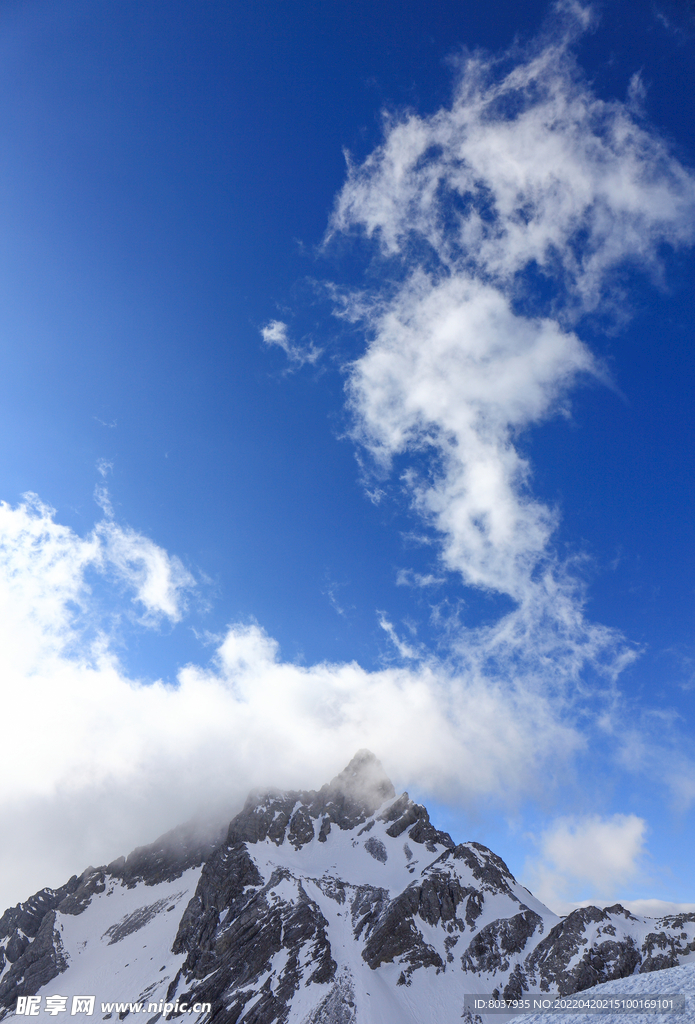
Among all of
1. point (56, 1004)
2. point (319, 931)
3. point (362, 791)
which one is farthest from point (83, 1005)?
point (362, 791)

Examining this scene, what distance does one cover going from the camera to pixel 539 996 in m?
85.2

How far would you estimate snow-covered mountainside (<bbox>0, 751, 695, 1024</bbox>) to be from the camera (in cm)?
9062

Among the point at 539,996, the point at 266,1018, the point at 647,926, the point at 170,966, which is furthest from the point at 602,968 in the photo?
the point at 170,966

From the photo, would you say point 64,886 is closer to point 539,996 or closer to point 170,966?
point 170,966

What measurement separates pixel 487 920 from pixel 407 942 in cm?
2117

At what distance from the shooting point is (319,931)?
108938mm

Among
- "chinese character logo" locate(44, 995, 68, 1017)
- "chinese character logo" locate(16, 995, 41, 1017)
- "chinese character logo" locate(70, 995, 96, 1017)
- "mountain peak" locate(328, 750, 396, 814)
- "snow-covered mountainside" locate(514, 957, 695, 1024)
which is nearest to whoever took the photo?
"snow-covered mountainside" locate(514, 957, 695, 1024)

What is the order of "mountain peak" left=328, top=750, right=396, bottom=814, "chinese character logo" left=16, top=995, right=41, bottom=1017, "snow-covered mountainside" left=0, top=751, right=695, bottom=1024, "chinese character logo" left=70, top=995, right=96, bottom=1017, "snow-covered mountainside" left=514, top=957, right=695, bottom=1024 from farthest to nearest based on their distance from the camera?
1. "mountain peak" left=328, top=750, right=396, bottom=814
2. "chinese character logo" left=16, top=995, right=41, bottom=1017
3. "chinese character logo" left=70, top=995, right=96, bottom=1017
4. "snow-covered mountainside" left=0, top=751, right=695, bottom=1024
5. "snow-covered mountainside" left=514, top=957, right=695, bottom=1024

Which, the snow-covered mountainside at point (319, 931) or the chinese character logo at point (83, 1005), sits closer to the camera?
the snow-covered mountainside at point (319, 931)

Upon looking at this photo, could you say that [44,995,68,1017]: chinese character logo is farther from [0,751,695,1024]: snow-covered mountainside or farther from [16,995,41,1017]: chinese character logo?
[16,995,41,1017]: chinese character logo

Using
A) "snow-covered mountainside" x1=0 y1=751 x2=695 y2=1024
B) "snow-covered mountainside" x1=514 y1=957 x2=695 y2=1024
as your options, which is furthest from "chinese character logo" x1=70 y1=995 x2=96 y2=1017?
"snow-covered mountainside" x1=514 y1=957 x2=695 y2=1024

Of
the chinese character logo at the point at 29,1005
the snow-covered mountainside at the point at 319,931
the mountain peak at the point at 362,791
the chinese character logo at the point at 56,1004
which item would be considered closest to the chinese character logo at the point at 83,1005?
the snow-covered mountainside at the point at 319,931

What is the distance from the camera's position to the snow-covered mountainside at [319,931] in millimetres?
90625

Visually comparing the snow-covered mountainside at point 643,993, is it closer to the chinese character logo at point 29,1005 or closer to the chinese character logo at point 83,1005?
the chinese character logo at point 83,1005
